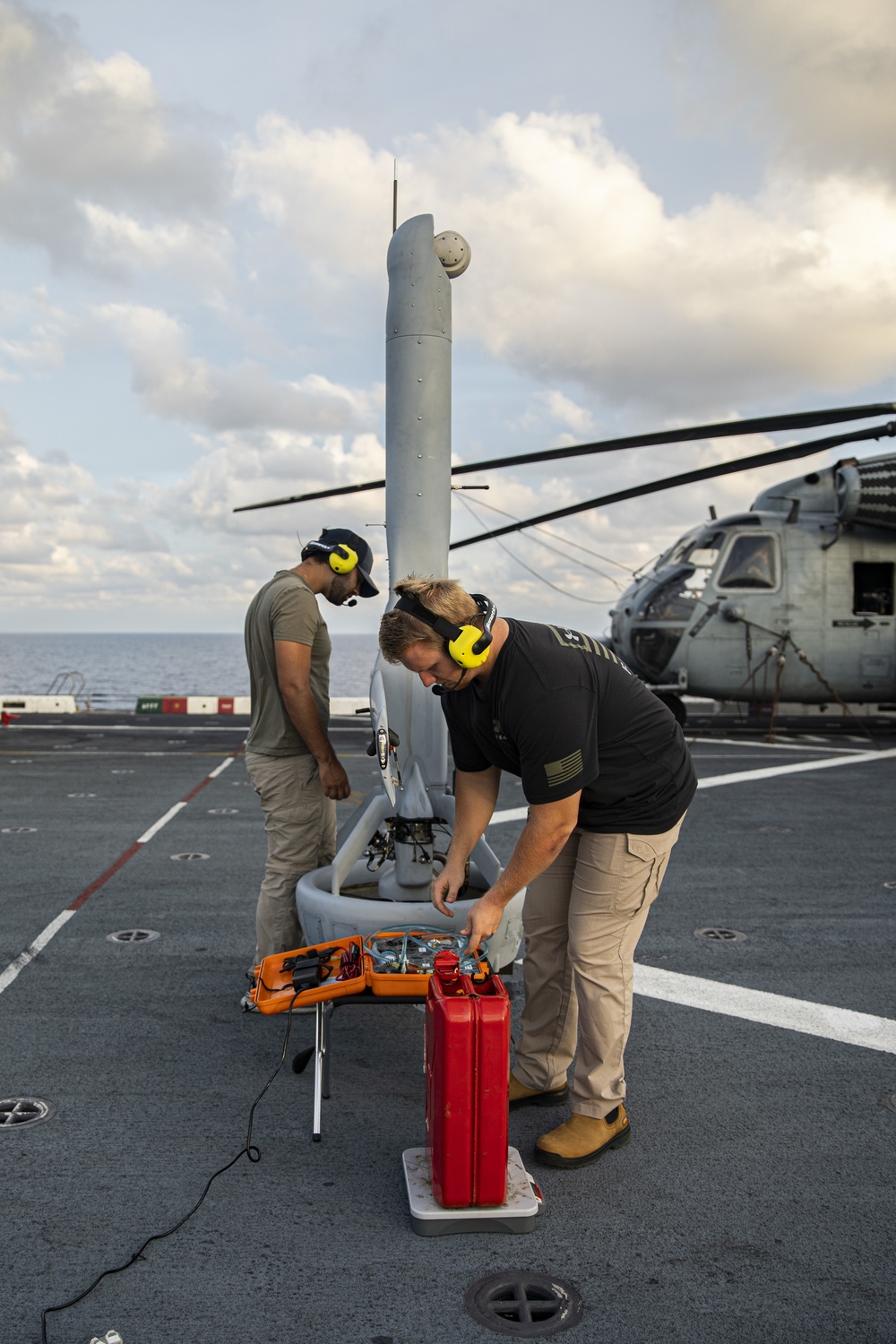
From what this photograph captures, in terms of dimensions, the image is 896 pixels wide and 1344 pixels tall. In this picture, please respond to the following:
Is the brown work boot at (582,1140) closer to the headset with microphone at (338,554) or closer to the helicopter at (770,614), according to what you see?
the headset with microphone at (338,554)

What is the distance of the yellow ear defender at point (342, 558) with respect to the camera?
15.4ft

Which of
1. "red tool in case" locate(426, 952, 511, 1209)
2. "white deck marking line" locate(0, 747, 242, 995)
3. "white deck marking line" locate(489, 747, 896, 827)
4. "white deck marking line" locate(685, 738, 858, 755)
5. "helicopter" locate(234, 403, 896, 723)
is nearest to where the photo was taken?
"red tool in case" locate(426, 952, 511, 1209)

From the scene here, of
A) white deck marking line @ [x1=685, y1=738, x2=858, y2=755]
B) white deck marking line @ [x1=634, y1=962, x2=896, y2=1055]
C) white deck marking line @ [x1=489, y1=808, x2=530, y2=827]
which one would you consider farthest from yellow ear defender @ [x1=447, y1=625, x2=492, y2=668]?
white deck marking line @ [x1=685, y1=738, x2=858, y2=755]

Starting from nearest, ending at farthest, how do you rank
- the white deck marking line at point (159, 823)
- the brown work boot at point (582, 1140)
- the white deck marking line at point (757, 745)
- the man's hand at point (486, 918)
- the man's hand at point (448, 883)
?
1. the man's hand at point (486, 918)
2. the brown work boot at point (582, 1140)
3. the man's hand at point (448, 883)
4. the white deck marking line at point (159, 823)
5. the white deck marking line at point (757, 745)

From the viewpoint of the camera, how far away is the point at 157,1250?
285 cm

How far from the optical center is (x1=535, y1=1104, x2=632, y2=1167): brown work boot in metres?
3.37

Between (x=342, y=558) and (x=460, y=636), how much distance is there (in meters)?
1.79

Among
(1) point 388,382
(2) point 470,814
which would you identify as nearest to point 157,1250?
(2) point 470,814

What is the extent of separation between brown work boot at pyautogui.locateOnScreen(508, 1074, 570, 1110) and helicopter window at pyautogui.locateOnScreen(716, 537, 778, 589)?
1336 cm

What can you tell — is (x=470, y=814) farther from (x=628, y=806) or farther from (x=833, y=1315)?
(x=833, y=1315)

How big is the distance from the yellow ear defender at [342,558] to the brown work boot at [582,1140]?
253 cm

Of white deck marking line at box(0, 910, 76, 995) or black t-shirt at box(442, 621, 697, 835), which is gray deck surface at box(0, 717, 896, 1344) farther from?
black t-shirt at box(442, 621, 697, 835)

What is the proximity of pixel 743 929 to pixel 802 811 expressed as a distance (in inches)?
166

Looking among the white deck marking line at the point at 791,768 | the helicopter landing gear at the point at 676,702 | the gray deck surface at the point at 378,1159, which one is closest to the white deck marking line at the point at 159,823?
the gray deck surface at the point at 378,1159
